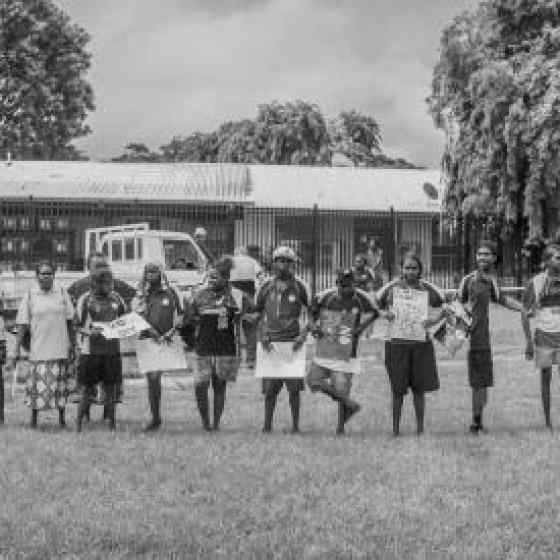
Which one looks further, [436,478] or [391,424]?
[391,424]

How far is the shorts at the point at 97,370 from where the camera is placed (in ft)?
33.9

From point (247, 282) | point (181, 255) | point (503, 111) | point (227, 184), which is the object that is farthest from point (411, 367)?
point (227, 184)

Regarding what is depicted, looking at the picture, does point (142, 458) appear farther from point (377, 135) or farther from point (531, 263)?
point (377, 135)

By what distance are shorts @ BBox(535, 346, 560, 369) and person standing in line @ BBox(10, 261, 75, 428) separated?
14.7 feet

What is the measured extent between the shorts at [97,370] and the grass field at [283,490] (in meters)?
0.51

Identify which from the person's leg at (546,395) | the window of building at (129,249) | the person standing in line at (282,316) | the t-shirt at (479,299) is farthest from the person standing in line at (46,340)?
the window of building at (129,249)

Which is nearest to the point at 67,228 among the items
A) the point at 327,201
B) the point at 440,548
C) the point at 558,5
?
the point at 327,201

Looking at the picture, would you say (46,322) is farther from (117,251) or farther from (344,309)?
(117,251)

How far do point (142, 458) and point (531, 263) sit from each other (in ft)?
71.6

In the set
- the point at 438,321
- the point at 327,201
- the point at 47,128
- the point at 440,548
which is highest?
the point at 47,128

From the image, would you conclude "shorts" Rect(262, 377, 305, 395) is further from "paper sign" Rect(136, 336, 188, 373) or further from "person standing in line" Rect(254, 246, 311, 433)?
"paper sign" Rect(136, 336, 188, 373)

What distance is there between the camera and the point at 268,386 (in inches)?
398

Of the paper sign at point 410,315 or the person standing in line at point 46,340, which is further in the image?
the person standing in line at point 46,340

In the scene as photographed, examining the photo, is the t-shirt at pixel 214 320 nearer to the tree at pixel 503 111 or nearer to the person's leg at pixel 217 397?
the person's leg at pixel 217 397
